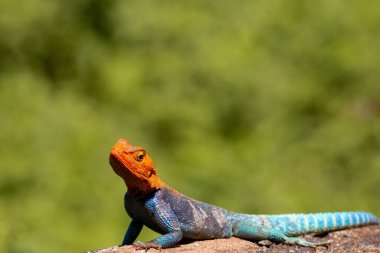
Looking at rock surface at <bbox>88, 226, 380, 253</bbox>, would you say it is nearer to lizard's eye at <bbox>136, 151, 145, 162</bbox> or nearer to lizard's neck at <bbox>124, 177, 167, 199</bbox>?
lizard's neck at <bbox>124, 177, 167, 199</bbox>

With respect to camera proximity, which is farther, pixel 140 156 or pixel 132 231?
pixel 132 231

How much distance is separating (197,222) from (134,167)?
50 cm

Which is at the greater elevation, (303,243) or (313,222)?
(313,222)

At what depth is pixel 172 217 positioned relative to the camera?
4.04 metres

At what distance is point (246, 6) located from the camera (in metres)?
10.3

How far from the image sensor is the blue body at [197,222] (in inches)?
158

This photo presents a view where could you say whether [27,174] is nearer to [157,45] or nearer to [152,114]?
[152,114]

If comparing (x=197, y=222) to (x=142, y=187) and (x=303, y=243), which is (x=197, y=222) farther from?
(x=303, y=243)

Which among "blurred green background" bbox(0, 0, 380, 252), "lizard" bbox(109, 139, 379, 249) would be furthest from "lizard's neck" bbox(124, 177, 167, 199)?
"blurred green background" bbox(0, 0, 380, 252)

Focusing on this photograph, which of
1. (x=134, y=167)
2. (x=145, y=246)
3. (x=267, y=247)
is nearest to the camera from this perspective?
(x=145, y=246)

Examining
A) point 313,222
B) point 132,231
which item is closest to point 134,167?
point 132,231

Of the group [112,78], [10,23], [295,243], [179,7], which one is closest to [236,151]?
[112,78]

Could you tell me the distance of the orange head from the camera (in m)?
3.87

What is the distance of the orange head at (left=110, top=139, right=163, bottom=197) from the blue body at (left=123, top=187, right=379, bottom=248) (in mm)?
61
